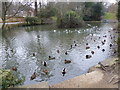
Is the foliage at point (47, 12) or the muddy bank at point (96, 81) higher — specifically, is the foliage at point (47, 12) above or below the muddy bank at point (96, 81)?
above

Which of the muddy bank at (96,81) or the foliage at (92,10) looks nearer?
the muddy bank at (96,81)

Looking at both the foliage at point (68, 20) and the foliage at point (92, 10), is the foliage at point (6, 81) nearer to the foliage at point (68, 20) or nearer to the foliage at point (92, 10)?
the foliage at point (68, 20)

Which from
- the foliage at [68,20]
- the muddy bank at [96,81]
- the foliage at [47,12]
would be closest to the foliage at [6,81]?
the muddy bank at [96,81]

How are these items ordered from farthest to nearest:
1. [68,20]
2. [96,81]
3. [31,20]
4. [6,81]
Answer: [31,20] → [68,20] → [96,81] → [6,81]

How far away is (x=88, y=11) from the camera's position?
27219 mm

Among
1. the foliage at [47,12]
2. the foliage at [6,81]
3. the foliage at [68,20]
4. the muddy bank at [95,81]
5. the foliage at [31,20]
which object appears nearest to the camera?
the foliage at [6,81]

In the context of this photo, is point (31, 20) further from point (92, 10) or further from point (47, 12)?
point (92, 10)

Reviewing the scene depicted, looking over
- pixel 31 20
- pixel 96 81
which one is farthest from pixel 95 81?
pixel 31 20

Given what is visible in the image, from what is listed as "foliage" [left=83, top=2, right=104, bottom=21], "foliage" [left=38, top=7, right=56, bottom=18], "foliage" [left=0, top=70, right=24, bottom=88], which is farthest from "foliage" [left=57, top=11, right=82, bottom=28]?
"foliage" [left=0, top=70, right=24, bottom=88]

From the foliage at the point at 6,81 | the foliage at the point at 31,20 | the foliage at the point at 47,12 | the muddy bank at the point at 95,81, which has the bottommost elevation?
the muddy bank at the point at 95,81

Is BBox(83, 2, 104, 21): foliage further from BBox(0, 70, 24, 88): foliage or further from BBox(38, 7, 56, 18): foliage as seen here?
BBox(0, 70, 24, 88): foliage

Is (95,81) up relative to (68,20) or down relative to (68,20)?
down

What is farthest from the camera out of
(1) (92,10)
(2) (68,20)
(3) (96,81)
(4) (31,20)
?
(1) (92,10)

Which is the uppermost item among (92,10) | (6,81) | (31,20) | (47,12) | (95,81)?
(92,10)
